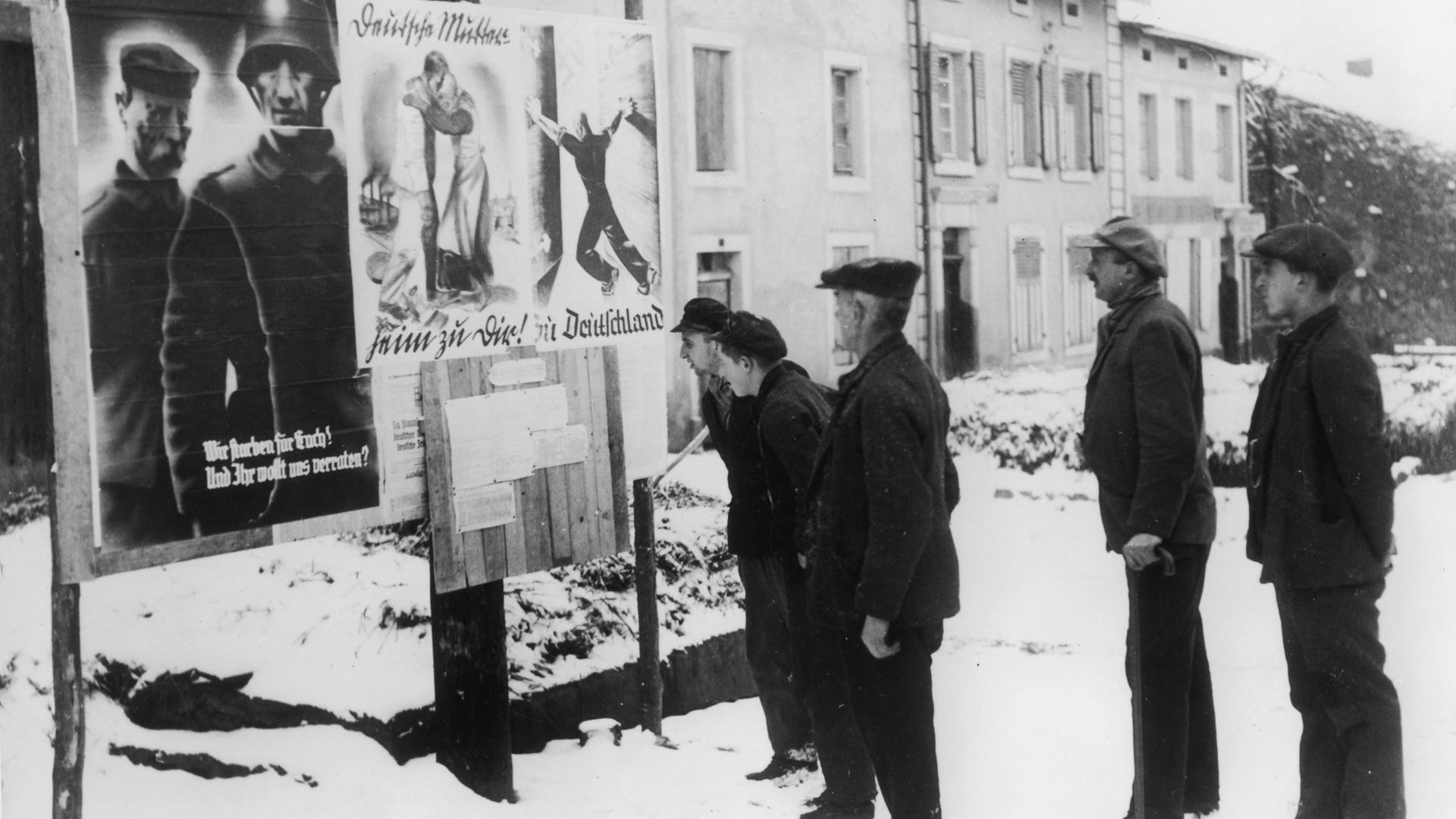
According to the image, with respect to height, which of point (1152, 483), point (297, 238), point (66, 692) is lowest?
point (66, 692)

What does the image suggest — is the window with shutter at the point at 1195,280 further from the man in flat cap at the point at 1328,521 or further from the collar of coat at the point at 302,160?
the collar of coat at the point at 302,160

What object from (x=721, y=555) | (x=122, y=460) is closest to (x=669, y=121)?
(x=721, y=555)

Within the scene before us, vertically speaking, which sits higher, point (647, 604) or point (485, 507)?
point (485, 507)

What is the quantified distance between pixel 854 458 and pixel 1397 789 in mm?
1788

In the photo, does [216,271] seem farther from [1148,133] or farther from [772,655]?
[1148,133]

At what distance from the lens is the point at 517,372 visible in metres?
4.85

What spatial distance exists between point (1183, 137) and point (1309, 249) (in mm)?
3788

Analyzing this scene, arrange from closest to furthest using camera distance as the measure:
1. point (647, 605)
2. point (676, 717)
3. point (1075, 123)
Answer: point (647, 605) < point (676, 717) < point (1075, 123)

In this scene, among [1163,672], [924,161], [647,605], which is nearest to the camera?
[1163,672]

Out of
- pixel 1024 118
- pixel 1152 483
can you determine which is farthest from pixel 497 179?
pixel 1024 118

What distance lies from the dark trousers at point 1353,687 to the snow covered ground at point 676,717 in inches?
25.6

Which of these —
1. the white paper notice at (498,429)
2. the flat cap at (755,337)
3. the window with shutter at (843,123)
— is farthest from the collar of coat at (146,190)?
the window with shutter at (843,123)

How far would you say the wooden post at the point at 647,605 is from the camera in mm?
5609

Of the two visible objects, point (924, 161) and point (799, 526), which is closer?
point (799, 526)
